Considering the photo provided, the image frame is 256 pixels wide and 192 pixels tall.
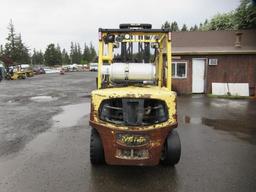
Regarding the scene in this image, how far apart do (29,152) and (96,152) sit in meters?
2.06

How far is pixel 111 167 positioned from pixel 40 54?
96285 millimetres

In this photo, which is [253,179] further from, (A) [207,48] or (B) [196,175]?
(A) [207,48]

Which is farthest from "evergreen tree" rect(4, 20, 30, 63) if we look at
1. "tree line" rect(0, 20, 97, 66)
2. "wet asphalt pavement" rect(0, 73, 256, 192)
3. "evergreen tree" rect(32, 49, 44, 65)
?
"wet asphalt pavement" rect(0, 73, 256, 192)

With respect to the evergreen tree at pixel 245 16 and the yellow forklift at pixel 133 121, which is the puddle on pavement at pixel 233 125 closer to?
the yellow forklift at pixel 133 121

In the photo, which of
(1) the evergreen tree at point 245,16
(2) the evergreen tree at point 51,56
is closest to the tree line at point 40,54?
(2) the evergreen tree at point 51,56

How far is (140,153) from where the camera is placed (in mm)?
5660

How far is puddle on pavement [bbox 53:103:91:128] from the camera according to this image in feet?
35.8

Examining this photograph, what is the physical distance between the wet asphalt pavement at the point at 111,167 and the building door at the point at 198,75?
26.9 ft

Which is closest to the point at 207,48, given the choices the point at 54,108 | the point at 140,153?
the point at 54,108

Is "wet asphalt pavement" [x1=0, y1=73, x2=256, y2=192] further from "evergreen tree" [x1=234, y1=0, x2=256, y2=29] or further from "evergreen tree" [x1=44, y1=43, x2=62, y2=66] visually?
A: "evergreen tree" [x1=44, y1=43, x2=62, y2=66]

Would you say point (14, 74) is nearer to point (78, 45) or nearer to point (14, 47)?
point (14, 47)

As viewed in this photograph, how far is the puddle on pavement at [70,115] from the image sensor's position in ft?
35.8

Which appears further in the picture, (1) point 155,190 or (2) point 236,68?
(2) point 236,68

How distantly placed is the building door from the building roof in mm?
670
